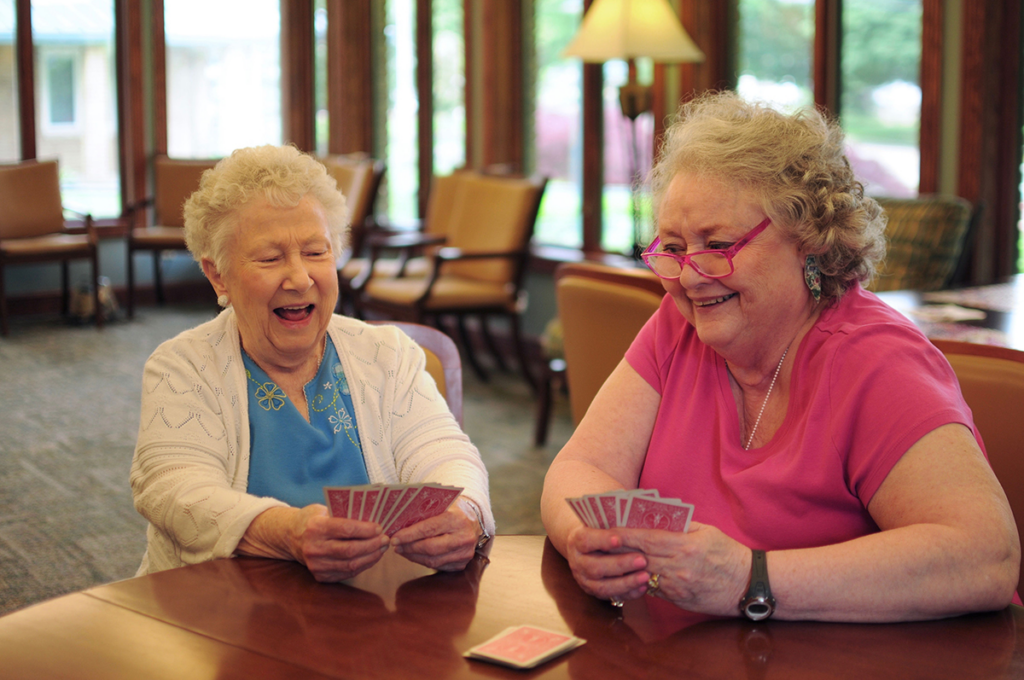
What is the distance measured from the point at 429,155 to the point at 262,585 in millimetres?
6264

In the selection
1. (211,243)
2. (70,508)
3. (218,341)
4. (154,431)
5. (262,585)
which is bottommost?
(70,508)

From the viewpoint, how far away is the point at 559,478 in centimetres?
158

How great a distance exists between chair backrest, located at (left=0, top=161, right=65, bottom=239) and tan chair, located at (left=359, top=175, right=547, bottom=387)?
282 cm

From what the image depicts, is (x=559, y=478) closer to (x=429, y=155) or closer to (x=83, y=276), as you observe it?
(x=429, y=155)

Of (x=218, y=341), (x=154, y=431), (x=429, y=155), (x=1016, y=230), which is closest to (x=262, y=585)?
(x=154, y=431)

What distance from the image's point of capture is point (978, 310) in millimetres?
2965

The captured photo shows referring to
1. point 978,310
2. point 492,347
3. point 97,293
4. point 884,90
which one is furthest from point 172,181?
point 978,310

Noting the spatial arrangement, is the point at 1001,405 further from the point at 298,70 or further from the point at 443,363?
the point at 298,70

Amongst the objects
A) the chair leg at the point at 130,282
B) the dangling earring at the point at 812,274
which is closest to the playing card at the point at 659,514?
the dangling earring at the point at 812,274

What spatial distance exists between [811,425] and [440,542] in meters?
0.55

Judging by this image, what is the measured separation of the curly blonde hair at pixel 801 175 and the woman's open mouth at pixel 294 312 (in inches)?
27.2

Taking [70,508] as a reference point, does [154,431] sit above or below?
above

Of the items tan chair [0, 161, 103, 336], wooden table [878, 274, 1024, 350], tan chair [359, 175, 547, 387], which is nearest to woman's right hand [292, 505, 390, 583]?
wooden table [878, 274, 1024, 350]

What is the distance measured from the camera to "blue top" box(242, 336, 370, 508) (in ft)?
5.66
